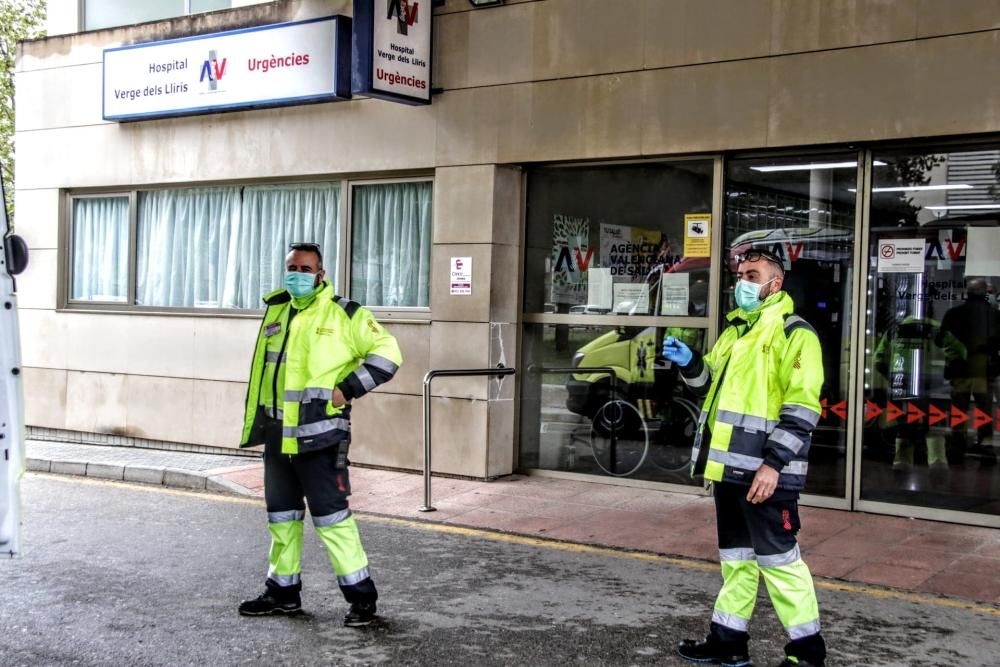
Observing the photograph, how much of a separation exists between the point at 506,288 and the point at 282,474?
4615 millimetres

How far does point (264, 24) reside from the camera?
36.9 ft

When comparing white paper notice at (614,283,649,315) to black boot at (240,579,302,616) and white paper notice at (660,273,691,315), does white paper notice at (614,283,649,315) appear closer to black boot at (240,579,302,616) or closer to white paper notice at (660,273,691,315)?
white paper notice at (660,273,691,315)

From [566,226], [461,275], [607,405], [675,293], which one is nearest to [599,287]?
[566,226]

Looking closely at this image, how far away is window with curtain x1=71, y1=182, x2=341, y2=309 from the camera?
11.5m

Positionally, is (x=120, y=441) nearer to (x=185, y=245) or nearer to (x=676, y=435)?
(x=185, y=245)

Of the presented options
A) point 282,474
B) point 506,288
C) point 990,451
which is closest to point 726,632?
point 282,474

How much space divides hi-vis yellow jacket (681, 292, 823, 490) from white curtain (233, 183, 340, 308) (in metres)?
6.78

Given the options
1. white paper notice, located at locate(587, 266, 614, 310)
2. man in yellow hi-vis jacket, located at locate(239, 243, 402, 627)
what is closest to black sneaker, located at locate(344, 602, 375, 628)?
man in yellow hi-vis jacket, located at locate(239, 243, 402, 627)

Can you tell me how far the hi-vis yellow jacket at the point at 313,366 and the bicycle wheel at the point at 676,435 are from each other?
13.9ft

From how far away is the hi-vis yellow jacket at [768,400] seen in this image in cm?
480

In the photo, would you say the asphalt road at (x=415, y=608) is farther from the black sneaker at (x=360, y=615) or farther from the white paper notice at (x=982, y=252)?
the white paper notice at (x=982, y=252)

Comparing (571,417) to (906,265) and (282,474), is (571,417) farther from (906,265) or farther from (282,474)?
(282,474)

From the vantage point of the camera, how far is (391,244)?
11.0 meters

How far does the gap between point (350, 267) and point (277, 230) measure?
1.08 metres
